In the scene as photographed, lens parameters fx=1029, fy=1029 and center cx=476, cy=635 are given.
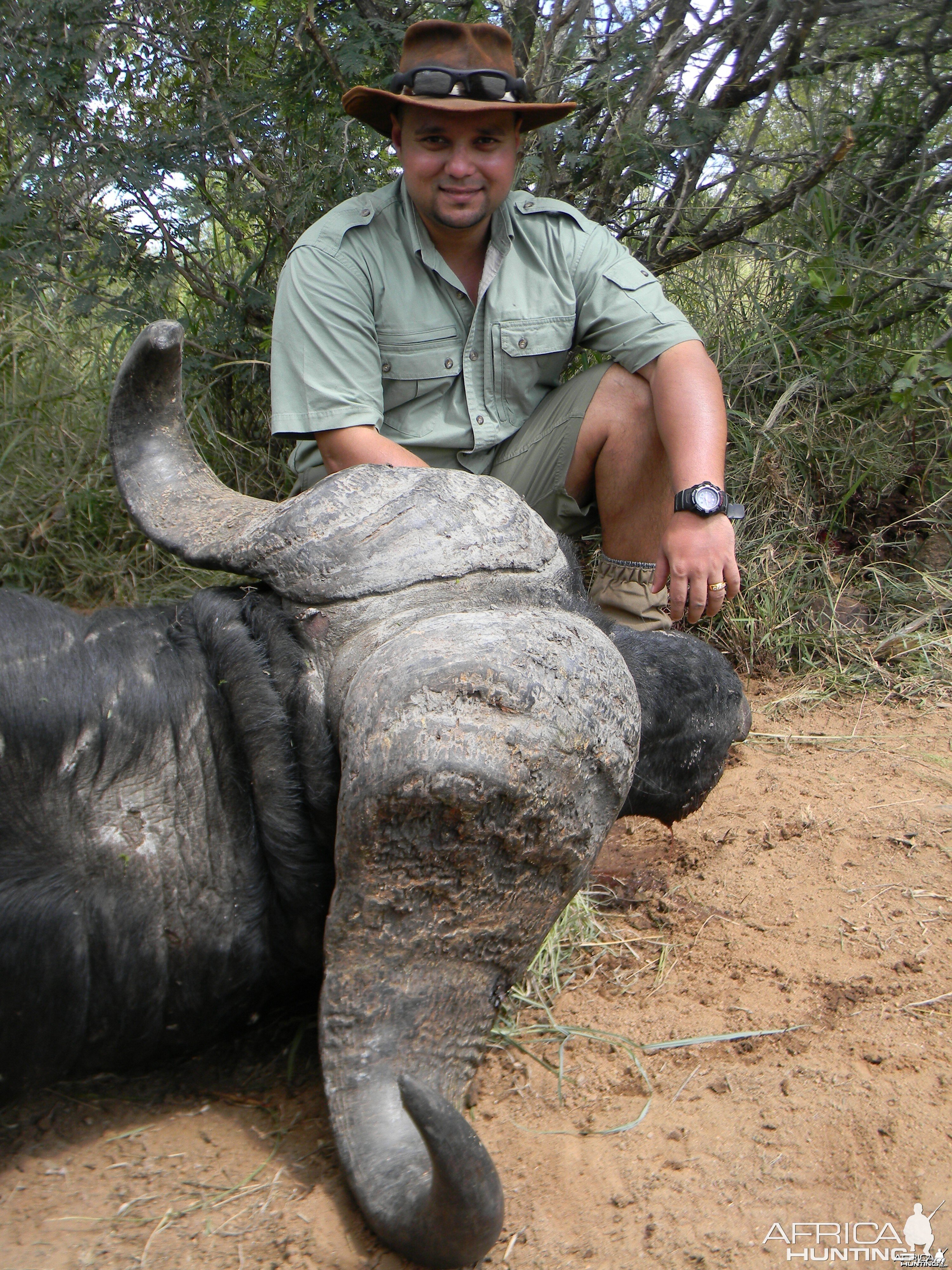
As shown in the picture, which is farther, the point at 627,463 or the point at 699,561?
the point at 627,463

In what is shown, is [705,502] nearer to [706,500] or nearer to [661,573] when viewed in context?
[706,500]

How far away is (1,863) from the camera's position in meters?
1.49

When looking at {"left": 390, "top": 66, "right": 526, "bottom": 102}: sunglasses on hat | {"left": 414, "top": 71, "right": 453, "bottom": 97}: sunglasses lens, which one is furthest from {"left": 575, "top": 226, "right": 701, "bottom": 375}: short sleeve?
{"left": 414, "top": 71, "right": 453, "bottom": 97}: sunglasses lens

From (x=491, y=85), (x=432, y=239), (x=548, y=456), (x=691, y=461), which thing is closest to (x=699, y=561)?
(x=691, y=461)

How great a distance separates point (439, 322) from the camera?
10.4ft

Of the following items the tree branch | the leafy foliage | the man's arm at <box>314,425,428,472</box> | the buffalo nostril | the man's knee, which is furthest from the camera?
the tree branch

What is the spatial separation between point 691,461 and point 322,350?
111 cm

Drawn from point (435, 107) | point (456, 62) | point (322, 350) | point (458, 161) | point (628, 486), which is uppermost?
point (456, 62)

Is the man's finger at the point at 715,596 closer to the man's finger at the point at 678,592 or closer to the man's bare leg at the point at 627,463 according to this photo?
the man's finger at the point at 678,592

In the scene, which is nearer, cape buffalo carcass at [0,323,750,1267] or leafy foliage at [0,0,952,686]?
cape buffalo carcass at [0,323,750,1267]

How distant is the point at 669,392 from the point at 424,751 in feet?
6.10

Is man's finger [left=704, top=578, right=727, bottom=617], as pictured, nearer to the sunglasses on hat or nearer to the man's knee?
the man's knee

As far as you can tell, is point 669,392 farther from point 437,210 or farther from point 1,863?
point 1,863

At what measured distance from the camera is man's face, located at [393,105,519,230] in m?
2.98
